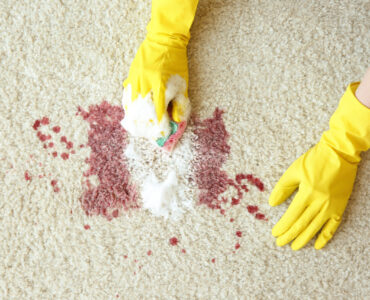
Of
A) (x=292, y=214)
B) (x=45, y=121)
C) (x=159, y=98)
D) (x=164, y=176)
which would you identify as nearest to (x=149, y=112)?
(x=159, y=98)

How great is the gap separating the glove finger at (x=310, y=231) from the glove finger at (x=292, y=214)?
1.4 inches

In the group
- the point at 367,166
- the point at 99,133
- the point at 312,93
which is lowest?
the point at 99,133

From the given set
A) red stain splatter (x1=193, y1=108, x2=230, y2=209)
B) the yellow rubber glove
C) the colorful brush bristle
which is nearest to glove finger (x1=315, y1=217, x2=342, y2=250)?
the yellow rubber glove

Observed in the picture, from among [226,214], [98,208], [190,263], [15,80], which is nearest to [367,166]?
[226,214]

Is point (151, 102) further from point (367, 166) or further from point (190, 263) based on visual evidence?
point (367, 166)

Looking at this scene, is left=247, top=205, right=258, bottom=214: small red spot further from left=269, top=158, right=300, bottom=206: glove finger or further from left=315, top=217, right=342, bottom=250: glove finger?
left=315, top=217, right=342, bottom=250: glove finger

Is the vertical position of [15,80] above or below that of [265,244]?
above

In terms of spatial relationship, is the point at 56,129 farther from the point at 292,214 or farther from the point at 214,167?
the point at 292,214

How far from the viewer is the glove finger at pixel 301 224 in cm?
89

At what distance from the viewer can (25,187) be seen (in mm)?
977

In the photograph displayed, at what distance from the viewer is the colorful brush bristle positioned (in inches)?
36.3

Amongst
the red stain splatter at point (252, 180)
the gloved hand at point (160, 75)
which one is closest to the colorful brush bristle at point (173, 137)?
the gloved hand at point (160, 75)

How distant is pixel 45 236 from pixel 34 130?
0.27 metres

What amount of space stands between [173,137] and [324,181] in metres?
0.36
